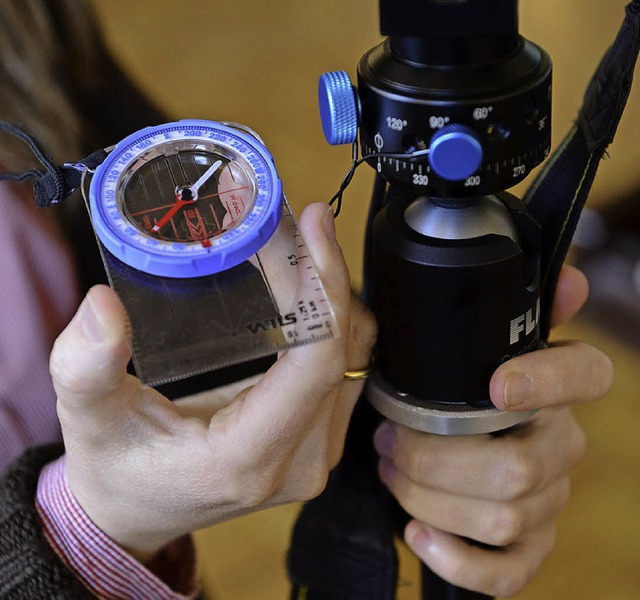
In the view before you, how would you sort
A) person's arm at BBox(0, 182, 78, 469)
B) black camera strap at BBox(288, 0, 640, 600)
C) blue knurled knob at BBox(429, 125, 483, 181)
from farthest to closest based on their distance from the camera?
person's arm at BBox(0, 182, 78, 469) < black camera strap at BBox(288, 0, 640, 600) < blue knurled knob at BBox(429, 125, 483, 181)

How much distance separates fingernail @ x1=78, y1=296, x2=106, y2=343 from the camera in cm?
38

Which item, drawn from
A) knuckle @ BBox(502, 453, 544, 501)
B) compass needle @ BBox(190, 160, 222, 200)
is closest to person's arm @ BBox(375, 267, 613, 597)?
knuckle @ BBox(502, 453, 544, 501)

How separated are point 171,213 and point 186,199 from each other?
0.01 m

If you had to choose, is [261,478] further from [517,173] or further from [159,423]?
[517,173]

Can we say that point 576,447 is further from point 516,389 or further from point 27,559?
point 27,559

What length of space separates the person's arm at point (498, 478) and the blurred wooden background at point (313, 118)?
1.45 ft

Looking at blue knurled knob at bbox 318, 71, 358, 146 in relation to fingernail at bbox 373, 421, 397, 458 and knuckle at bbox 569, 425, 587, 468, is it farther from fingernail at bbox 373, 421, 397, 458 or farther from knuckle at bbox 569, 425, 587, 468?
knuckle at bbox 569, 425, 587, 468

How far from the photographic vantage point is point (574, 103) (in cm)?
101

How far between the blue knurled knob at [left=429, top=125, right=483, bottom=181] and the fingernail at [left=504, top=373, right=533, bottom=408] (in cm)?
14

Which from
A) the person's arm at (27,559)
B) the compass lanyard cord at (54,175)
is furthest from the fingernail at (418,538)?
the compass lanyard cord at (54,175)

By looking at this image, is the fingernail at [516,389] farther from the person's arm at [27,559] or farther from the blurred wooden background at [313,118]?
the blurred wooden background at [313,118]

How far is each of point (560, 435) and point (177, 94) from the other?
2.24ft

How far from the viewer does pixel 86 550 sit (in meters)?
0.53

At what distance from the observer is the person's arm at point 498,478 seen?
0.54 m
